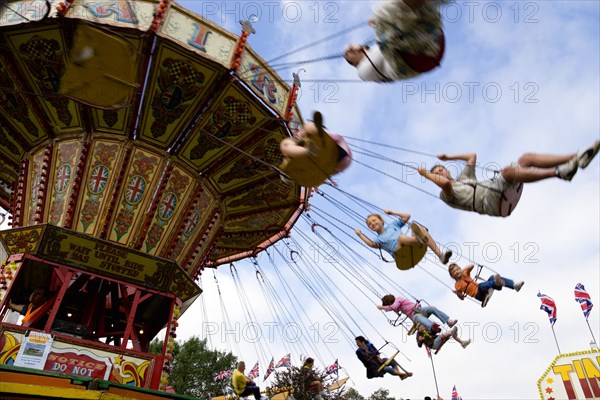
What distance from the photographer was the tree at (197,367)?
33.4m

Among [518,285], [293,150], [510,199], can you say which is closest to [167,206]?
[293,150]

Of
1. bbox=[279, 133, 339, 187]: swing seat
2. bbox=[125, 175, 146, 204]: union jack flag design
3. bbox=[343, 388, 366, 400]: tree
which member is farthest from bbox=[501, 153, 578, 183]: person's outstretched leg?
bbox=[343, 388, 366, 400]: tree

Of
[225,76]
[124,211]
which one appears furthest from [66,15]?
[124,211]

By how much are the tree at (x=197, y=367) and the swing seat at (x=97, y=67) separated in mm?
28932

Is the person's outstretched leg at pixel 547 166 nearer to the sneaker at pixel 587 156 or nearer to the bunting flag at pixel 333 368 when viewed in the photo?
the sneaker at pixel 587 156

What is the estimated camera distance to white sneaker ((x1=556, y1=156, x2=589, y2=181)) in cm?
457

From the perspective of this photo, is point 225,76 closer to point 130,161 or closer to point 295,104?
point 295,104

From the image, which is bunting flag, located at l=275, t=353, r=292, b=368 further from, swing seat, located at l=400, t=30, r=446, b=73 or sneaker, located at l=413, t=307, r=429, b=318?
swing seat, located at l=400, t=30, r=446, b=73

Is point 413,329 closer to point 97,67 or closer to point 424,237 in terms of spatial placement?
point 424,237

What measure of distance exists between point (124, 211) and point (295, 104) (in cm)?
449

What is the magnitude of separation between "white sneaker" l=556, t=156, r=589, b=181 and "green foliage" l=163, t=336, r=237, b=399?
104ft

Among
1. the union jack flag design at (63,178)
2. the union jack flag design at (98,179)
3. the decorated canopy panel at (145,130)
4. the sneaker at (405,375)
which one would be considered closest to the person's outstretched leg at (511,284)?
the sneaker at (405,375)

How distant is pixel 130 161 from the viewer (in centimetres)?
1054

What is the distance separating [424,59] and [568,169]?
218 cm
